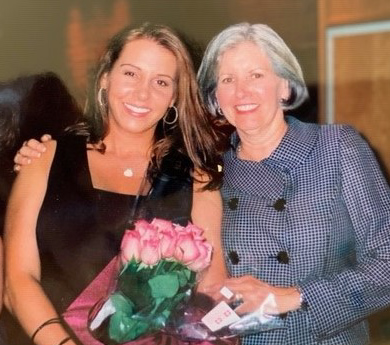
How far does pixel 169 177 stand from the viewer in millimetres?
704

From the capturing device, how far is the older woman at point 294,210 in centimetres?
67

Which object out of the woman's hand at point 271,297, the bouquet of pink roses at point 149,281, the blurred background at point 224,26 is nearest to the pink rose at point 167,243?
the bouquet of pink roses at point 149,281

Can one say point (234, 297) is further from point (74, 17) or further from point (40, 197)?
point (74, 17)

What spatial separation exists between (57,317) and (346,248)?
350mm

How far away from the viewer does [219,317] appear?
660 mm

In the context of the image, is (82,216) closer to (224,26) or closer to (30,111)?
(30,111)

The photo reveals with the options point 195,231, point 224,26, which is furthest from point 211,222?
point 224,26

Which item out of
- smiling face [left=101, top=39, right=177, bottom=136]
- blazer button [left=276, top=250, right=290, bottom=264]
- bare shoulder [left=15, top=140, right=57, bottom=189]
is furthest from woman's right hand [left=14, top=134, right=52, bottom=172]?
blazer button [left=276, top=250, right=290, bottom=264]

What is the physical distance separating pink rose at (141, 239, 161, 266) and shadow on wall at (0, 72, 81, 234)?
0.19m

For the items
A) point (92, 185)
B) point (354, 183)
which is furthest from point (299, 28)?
point (92, 185)

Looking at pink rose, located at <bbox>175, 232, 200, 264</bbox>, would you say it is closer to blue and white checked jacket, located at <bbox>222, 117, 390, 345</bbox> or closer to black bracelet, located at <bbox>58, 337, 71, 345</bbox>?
blue and white checked jacket, located at <bbox>222, 117, 390, 345</bbox>

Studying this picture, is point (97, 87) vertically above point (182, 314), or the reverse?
point (97, 87)

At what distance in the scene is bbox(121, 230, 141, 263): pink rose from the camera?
2.09 feet

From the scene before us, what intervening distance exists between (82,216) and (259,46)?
0.96 ft
